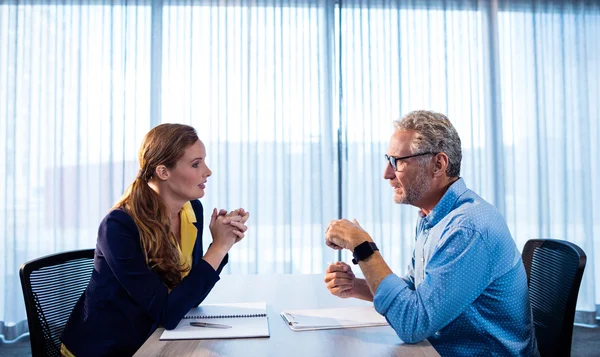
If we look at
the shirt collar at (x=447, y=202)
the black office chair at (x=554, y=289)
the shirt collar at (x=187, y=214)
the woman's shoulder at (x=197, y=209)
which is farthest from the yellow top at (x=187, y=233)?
the black office chair at (x=554, y=289)

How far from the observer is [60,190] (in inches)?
137

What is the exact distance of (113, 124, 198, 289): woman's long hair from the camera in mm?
1374

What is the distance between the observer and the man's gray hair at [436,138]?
1450mm

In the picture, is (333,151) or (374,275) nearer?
(374,275)

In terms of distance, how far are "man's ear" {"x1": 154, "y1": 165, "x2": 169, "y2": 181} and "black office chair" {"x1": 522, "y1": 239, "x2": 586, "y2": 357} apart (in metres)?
1.27

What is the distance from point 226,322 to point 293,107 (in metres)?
2.51

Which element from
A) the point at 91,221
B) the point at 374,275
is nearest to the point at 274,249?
the point at 91,221

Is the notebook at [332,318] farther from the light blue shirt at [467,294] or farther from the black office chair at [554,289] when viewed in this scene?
the black office chair at [554,289]

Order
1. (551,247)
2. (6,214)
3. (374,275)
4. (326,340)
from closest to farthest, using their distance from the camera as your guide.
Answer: (326,340)
(374,275)
(551,247)
(6,214)

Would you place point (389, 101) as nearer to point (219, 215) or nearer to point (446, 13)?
point (446, 13)

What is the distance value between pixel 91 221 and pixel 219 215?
238 cm

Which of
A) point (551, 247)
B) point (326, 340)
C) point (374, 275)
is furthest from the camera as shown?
point (551, 247)

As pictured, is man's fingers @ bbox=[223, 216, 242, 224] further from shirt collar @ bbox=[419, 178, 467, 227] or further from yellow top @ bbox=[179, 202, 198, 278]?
shirt collar @ bbox=[419, 178, 467, 227]

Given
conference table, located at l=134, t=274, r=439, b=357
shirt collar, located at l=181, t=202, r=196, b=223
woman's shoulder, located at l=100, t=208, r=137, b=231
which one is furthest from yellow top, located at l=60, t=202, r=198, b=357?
conference table, located at l=134, t=274, r=439, b=357
